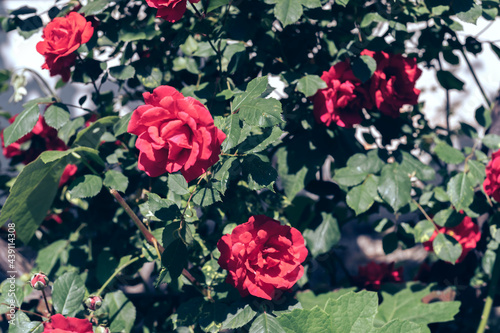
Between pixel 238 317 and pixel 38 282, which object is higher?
pixel 38 282

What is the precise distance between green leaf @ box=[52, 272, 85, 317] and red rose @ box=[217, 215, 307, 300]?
403mm

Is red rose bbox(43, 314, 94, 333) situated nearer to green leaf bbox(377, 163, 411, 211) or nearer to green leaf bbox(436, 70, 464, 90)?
green leaf bbox(377, 163, 411, 211)

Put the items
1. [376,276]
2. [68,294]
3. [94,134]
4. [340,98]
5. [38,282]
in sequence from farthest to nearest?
[376,276], [94,134], [340,98], [68,294], [38,282]

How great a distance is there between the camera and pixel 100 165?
4.55ft

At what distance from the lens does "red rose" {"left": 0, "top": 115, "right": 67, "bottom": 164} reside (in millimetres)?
1661

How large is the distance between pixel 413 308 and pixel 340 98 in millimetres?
732

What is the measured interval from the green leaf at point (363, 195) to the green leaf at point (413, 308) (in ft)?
1.31

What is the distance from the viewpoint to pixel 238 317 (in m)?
1.11

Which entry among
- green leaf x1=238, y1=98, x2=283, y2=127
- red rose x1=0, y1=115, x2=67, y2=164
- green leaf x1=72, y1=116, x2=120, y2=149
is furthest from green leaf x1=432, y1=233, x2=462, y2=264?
red rose x1=0, y1=115, x2=67, y2=164

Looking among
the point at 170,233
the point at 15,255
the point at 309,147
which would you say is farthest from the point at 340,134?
the point at 15,255

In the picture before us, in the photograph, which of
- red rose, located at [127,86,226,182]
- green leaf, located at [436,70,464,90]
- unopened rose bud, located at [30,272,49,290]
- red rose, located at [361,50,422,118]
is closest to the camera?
red rose, located at [127,86,226,182]

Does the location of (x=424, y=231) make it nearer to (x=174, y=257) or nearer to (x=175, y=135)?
(x=174, y=257)

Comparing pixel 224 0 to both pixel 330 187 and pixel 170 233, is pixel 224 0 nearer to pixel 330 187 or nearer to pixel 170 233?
pixel 170 233

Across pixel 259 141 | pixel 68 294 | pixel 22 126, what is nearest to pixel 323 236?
pixel 259 141
